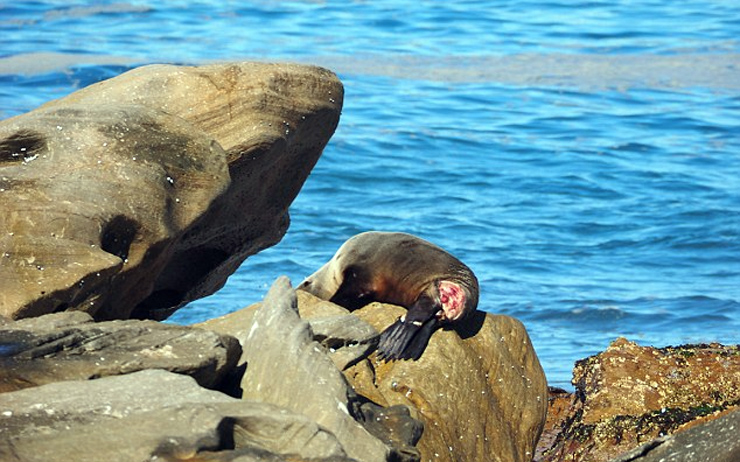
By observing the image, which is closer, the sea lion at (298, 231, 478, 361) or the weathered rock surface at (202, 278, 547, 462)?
the weathered rock surface at (202, 278, 547, 462)

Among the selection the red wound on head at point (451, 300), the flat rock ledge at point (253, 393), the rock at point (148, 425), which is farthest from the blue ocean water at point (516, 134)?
the rock at point (148, 425)

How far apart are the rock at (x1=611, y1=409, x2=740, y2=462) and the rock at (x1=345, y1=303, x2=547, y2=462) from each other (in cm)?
105

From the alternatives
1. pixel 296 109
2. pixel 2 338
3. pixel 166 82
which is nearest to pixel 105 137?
pixel 166 82

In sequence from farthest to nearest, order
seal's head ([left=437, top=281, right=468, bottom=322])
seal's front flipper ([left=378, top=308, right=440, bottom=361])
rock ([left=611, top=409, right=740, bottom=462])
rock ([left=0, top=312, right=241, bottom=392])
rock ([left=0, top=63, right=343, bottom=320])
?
seal's head ([left=437, top=281, right=468, bottom=322]) < seal's front flipper ([left=378, top=308, right=440, bottom=361]) < rock ([left=0, top=63, right=343, bottom=320]) < rock ([left=611, top=409, right=740, bottom=462]) < rock ([left=0, top=312, right=241, bottom=392])

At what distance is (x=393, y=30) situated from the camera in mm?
24797

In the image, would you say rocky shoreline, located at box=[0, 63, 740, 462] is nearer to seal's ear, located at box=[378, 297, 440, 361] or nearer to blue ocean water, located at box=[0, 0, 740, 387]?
seal's ear, located at box=[378, 297, 440, 361]

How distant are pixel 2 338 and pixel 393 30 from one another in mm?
21084

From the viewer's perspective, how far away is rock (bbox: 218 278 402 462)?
4.39 meters

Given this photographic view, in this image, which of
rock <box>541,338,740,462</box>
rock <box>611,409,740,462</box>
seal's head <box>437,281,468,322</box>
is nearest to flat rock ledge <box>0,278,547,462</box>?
seal's head <box>437,281,468,322</box>

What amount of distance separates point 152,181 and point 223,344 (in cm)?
160

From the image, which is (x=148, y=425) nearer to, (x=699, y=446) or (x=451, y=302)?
(x=699, y=446)

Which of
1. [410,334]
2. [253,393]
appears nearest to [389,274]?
[410,334]

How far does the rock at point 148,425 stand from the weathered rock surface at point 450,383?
0.81m

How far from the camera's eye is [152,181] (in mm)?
5906
